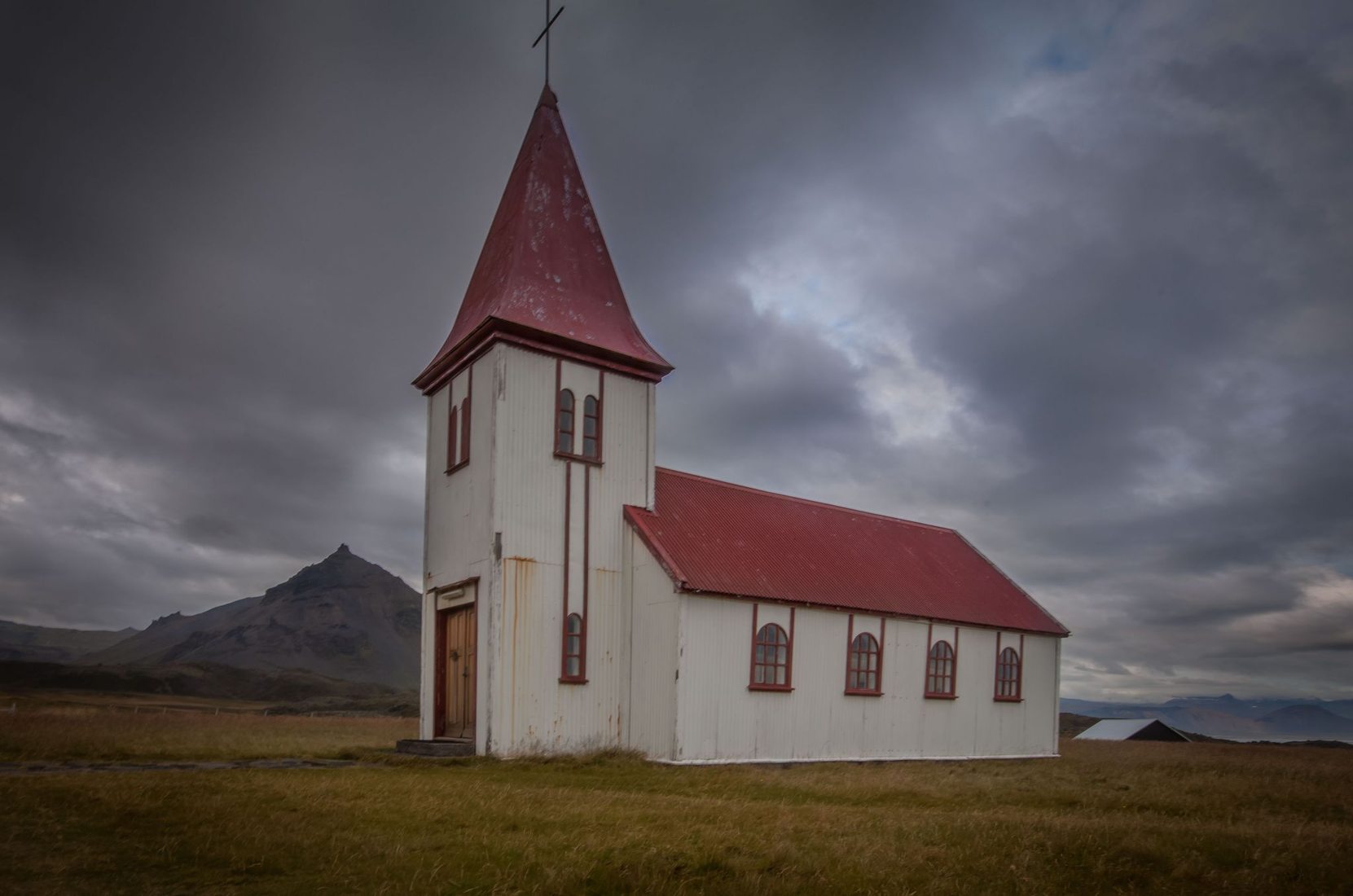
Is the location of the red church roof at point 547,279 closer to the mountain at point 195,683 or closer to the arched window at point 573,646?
the arched window at point 573,646

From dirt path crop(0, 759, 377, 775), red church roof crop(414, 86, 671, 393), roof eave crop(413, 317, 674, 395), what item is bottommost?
dirt path crop(0, 759, 377, 775)

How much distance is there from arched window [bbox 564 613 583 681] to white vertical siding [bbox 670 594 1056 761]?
2.43 meters

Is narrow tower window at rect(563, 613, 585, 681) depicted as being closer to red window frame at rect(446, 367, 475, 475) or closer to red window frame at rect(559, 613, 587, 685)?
red window frame at rect(559, 613, 587, 685)

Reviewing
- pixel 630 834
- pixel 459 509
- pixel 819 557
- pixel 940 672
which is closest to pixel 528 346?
pixel 459 509

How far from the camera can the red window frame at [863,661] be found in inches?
1001

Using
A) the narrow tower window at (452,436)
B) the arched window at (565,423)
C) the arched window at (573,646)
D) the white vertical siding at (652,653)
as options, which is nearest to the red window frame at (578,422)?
the arched window at (565,423)

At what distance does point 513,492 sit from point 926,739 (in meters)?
13.7

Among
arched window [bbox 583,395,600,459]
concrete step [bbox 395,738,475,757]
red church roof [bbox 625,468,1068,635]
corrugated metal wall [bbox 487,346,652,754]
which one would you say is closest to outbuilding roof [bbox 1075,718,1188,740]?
red church roof [bbox 625,468,1068,635]

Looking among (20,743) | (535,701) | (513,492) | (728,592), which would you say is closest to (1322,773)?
(728,592)

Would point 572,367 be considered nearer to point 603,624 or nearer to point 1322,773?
point 603,624

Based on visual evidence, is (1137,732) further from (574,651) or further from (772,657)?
(574,651)

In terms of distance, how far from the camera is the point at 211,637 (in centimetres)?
19212

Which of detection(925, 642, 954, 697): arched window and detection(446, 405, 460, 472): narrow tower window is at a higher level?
detection(446, 405, 460, 472): narrow tower window

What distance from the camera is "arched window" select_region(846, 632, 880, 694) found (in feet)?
83.5
